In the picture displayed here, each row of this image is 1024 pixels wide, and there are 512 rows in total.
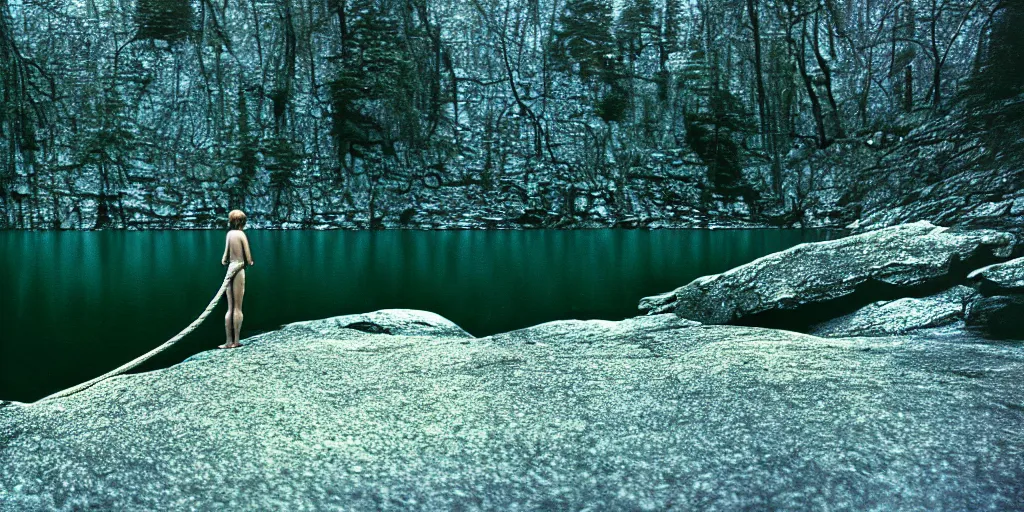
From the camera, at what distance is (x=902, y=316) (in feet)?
25.5

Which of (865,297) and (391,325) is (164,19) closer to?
(391,325)

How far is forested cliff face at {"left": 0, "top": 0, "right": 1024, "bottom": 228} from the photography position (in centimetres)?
5025

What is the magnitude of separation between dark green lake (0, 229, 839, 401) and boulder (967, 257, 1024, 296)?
203 inches

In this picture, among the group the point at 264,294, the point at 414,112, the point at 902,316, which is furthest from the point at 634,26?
the point at 902,316

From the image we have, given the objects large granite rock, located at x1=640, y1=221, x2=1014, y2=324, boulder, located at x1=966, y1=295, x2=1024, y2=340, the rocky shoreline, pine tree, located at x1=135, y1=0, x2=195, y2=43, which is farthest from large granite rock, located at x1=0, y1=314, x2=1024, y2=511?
pine tree, located at x1=135, y1=0, x2=195, y2=43

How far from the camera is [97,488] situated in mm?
3135

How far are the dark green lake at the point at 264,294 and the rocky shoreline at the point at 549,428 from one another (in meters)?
2.68

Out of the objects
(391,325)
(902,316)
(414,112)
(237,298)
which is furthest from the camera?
(414,112)

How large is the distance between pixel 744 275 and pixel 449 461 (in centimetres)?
710

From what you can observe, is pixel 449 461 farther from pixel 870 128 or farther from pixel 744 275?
pixel 870 128

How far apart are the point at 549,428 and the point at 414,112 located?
51.4 m

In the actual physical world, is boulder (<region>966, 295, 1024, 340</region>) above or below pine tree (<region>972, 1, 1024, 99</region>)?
below

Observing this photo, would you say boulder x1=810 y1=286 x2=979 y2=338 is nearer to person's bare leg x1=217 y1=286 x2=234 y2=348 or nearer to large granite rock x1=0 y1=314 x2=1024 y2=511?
large granite rock x1=0 y1=314 x2=1024 y2=511

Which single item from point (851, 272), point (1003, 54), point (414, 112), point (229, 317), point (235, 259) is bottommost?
point (229, 317)
